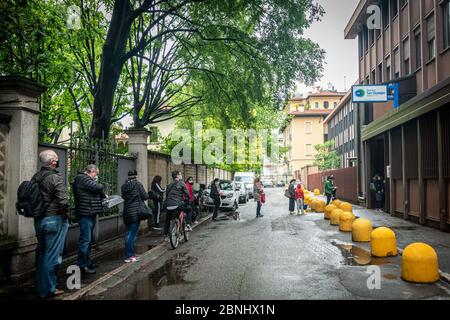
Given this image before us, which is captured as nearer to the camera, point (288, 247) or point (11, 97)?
point (11, 97)

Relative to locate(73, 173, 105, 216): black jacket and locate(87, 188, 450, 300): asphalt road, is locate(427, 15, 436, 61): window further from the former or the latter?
locate(73, 173, 105, 216): black jacket

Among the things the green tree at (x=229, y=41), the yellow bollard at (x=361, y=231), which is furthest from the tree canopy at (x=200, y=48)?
the yellow bollard at (x=361, y=231)

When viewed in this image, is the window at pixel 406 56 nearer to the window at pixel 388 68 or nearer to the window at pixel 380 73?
the window at pixel 388 68

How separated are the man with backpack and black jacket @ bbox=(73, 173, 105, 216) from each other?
4.37 feet

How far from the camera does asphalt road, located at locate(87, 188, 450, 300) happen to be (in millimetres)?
5980

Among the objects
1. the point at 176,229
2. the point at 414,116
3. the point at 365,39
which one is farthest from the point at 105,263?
the point at 365,39

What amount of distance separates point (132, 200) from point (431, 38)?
13.8m

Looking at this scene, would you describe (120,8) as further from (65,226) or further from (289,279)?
(289,279)

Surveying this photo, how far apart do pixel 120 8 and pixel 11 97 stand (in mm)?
5935

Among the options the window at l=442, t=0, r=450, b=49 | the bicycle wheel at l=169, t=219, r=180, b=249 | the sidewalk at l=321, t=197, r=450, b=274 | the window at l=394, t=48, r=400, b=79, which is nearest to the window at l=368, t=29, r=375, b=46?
the window at l=394, t=48, r=400, b=79

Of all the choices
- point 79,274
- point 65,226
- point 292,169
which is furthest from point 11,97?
point 292,169

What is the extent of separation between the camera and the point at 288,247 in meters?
10.3

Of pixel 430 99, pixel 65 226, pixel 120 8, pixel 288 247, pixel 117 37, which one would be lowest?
pixel 288 247
